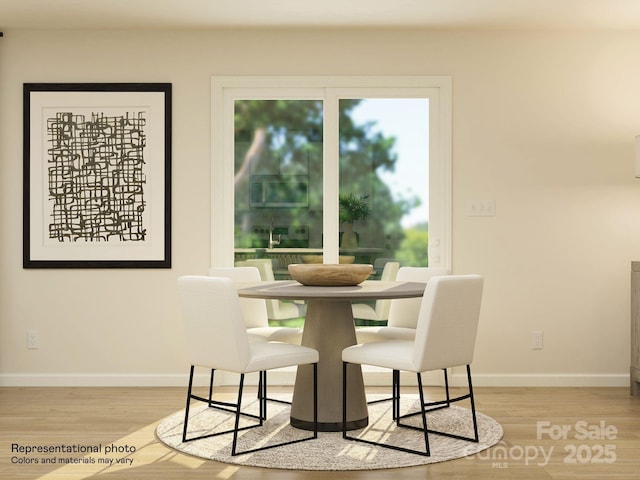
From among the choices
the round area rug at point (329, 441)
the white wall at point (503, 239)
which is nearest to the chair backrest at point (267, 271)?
the white wall at point (503, 239)

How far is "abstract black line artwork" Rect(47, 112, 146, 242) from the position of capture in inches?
211

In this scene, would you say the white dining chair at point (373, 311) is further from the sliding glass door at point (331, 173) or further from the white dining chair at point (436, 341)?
the white dining chair at point (436, 341)

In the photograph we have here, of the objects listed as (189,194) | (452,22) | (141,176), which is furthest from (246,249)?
(452,22)

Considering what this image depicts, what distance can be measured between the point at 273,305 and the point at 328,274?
1439 millimetres

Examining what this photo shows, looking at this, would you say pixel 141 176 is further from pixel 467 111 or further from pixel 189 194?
pixel 467 111

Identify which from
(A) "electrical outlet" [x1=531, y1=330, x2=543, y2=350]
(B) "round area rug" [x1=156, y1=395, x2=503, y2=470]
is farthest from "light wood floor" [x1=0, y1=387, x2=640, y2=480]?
(A) "electrical outlet" [x1=531, y1=330, x2=543, y2=350]

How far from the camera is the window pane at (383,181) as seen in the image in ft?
17.9

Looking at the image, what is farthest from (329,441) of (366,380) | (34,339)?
(34,339)

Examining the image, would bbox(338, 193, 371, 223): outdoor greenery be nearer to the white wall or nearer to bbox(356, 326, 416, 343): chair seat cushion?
the white wall

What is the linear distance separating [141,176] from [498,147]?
256cm

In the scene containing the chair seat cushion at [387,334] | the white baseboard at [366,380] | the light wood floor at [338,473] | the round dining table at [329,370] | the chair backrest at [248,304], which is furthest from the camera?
the white baseboard at [366,380]

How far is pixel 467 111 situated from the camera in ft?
17.7

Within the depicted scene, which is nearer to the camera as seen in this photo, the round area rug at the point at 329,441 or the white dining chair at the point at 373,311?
the round area rug at the point at 329,441

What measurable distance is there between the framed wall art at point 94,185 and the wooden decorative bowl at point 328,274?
164 cm
